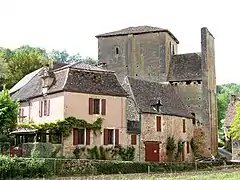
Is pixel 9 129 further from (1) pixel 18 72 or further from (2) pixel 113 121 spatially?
(1) pixel 18 72

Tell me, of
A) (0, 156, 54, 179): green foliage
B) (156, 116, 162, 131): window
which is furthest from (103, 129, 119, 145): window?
(0, 156, 54, 179): green foliage

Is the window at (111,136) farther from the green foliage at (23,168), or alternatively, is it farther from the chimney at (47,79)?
the green foliage at (23,168)

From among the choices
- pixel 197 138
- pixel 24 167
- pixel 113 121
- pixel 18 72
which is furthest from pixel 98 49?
pixel 24 167

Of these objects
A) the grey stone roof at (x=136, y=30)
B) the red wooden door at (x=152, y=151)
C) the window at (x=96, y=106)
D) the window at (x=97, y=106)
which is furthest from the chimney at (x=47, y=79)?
Result: the grey stone roof at (x=136, y=30)

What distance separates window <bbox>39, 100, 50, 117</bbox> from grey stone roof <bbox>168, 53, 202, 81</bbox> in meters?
21.4

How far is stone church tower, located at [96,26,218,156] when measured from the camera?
60.5 meters

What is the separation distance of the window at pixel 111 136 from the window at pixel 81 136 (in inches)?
76.3

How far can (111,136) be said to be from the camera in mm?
44750

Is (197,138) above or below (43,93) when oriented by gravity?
below

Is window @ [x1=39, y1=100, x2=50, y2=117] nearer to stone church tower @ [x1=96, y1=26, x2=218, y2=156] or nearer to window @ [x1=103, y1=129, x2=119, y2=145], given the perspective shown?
window @ [x1=103, y1=129, x2=119, y2=145]

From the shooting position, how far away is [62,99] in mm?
42000

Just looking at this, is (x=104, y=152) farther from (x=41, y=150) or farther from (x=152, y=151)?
(x=152, y=151)

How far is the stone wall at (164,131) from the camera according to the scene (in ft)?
158

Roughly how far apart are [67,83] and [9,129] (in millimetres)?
6627
